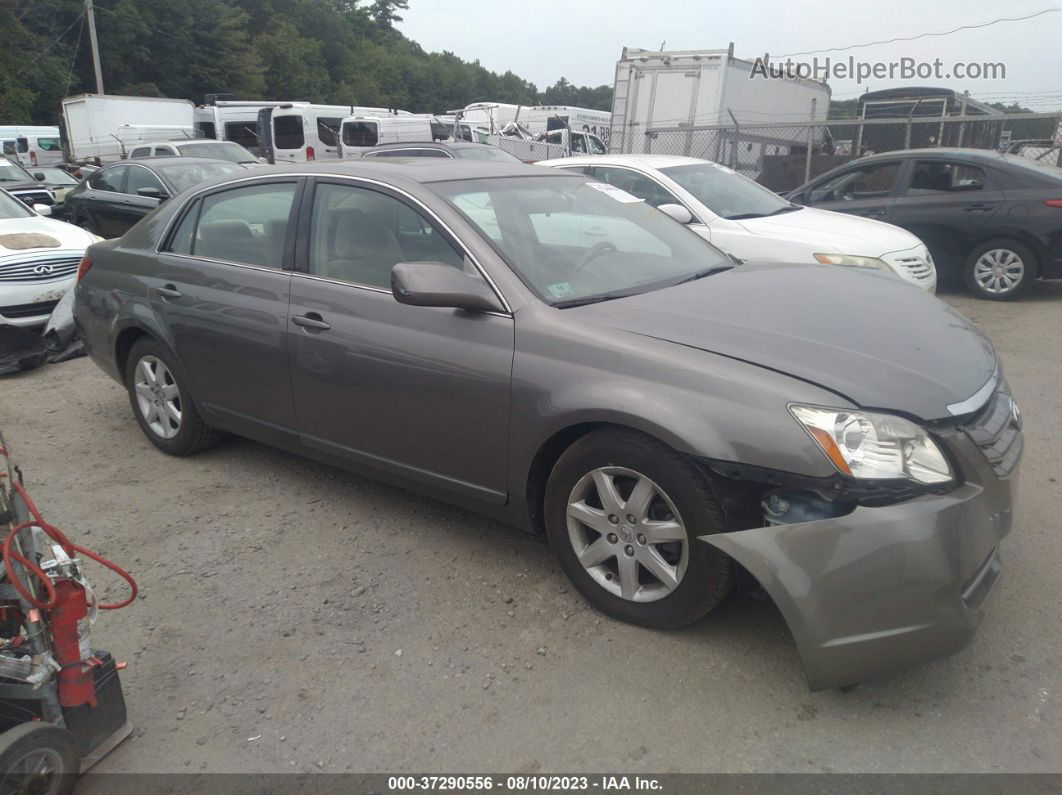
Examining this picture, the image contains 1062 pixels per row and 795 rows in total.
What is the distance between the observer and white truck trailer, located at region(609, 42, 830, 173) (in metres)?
16.4

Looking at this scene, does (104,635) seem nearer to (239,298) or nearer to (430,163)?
(239,298)

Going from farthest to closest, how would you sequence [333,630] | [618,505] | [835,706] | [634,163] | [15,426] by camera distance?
[634,163] → [15,426] → [333,630] → [618,505] → [835,706]

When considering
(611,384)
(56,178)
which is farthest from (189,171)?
(611,384)

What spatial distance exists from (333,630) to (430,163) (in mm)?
2181

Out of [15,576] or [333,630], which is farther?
[333,630]

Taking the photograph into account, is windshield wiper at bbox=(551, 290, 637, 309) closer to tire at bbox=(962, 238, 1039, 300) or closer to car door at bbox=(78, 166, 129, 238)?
tire at bbox=(962, 238, 1039, 300)

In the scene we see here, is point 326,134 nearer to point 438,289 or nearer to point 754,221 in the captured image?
point 754,221

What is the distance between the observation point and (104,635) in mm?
3102

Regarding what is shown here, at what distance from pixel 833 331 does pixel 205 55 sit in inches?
2071

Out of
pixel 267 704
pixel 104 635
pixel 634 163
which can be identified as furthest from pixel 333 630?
pixel 634 163

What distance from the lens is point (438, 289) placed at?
3057 mm

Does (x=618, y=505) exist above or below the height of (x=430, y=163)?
below

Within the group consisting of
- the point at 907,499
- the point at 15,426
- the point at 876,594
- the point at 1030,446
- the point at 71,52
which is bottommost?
the point at 15,426

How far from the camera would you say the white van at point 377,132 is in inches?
839
